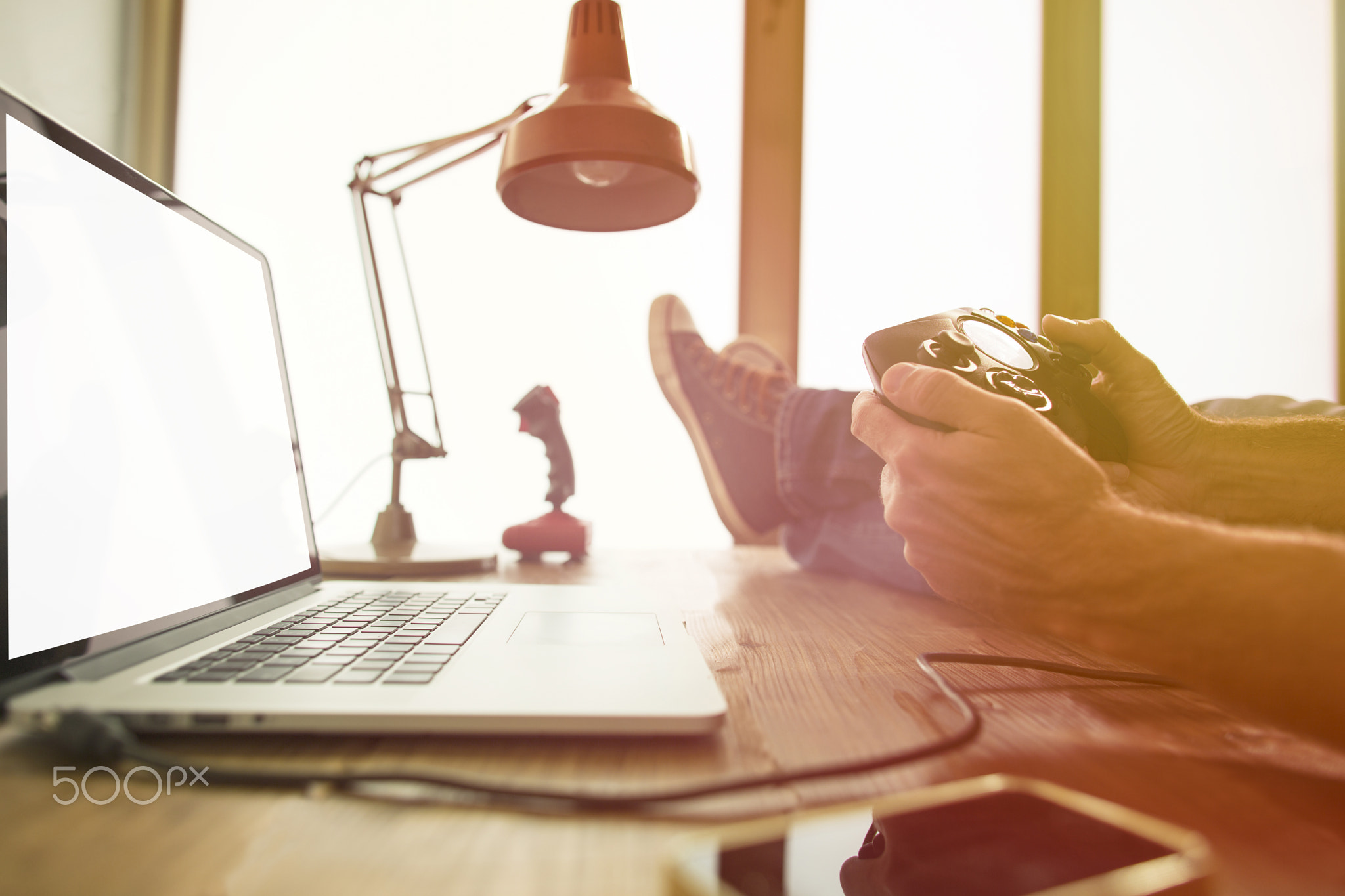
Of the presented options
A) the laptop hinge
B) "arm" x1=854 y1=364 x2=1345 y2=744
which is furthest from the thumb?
the laptop hinge

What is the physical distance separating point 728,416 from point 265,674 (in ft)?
2.54

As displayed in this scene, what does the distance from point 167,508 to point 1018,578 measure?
48 cm

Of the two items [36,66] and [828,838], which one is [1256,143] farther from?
[36,66]

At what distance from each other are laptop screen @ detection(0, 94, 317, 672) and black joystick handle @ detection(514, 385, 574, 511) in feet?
1.42

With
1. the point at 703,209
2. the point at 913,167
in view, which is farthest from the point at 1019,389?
the point at 913,167

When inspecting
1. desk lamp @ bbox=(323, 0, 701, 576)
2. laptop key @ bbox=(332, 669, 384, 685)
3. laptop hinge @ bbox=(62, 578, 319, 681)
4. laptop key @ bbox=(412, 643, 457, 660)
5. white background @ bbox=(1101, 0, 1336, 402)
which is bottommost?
laptop key @ bbox=(412, 643, 457, 660)

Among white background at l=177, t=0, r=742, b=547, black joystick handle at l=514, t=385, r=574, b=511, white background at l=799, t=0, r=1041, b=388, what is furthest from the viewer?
white background at l=799, t=0, r=1041, b=388

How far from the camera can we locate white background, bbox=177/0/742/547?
1243 millimetres

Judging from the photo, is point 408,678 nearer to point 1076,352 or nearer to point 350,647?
point 350,647

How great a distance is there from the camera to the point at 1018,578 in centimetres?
35

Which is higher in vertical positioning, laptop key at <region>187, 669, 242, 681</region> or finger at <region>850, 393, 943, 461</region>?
finger at <region>850, 393, 943, 461</region>

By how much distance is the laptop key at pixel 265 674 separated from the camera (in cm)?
28

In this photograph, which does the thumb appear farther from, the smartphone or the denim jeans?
the denim jeans

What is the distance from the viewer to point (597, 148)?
57cm
